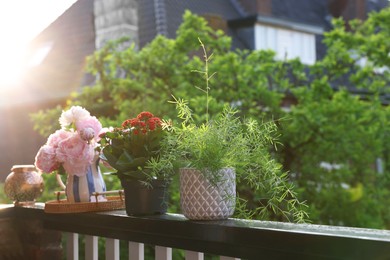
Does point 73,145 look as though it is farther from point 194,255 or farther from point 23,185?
point 194,255

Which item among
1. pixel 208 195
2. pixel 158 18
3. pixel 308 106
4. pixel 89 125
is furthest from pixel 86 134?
pixel 158 18

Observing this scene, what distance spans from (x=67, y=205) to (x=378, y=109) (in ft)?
15.4

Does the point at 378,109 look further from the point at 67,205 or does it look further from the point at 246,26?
the point at 246,26

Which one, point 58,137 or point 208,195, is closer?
point 208,195

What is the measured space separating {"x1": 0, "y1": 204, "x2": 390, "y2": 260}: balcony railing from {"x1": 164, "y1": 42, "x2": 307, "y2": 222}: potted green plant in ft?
0.22

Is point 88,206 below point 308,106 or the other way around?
below

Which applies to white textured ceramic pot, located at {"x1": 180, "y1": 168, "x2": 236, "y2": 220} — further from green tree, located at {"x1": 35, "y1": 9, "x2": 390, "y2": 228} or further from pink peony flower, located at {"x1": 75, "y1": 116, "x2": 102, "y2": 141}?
green tree, located at {"x1": 35, "y1": 9, "x2": 390, "y2": 228}

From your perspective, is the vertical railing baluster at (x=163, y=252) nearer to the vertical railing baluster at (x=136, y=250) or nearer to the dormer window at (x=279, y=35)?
the vertical railing baluster at (x=136, y=250)

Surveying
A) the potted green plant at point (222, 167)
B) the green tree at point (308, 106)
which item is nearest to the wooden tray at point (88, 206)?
the potted green plant at point (222, 167)

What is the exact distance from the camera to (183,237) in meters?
2.22

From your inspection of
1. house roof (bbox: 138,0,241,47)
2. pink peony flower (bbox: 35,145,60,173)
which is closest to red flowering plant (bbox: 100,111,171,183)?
pink peony flower (bbox: 35,145,60,173)

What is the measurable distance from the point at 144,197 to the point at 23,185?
38.6 inches

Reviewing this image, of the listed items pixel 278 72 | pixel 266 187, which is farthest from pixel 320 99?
pixel 266 187

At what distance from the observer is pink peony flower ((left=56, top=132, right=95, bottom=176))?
109 inches
